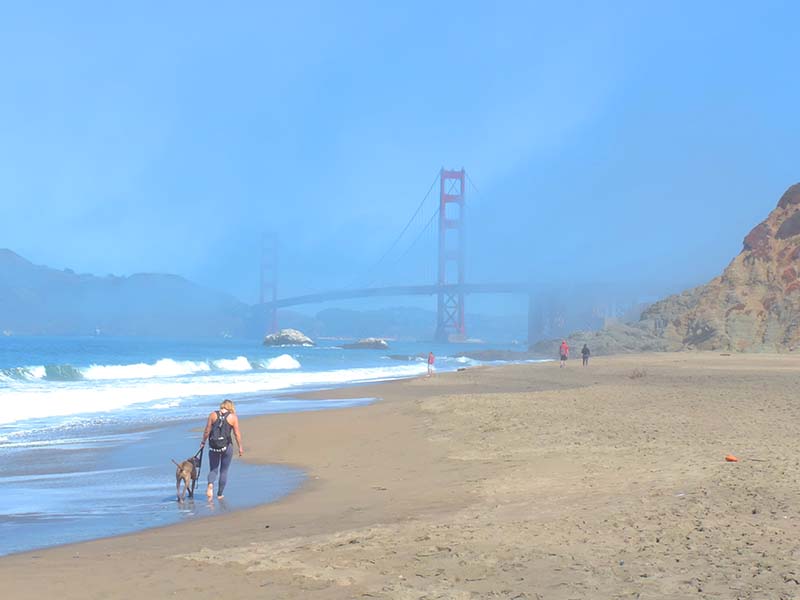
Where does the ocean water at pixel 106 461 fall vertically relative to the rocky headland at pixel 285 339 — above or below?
below

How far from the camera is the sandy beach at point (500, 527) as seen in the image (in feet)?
17.0

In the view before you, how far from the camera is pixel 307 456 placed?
1219cm

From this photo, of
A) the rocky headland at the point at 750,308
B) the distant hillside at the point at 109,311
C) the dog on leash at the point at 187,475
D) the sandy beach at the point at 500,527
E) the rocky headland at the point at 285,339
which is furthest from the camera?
the distant hillside at the point at 109,311

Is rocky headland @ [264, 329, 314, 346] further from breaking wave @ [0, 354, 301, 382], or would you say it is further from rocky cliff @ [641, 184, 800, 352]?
rocky cliff @ [641, 184, 800, 352]

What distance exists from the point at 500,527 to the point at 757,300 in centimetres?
4550

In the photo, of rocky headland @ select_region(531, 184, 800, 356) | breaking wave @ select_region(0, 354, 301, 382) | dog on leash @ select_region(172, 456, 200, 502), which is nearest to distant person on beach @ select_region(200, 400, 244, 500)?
dog on leash @ select_region(172, 456, 200, 502)

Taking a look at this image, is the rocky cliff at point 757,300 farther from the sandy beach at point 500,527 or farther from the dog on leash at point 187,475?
the dog on leash at point 187,475

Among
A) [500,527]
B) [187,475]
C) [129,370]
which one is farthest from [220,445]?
[129,370]

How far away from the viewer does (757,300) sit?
48.4 meters

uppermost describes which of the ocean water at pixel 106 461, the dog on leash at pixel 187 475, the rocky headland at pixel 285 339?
the rocky headland at pixel 285 339

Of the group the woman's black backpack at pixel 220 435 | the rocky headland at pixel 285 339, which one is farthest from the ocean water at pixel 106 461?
the rocky headland at pixel 285 339

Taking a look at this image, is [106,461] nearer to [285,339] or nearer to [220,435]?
[220,435]

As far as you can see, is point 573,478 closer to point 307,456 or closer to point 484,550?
point 484,550

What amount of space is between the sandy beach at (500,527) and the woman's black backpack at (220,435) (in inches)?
33.6
